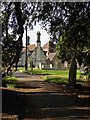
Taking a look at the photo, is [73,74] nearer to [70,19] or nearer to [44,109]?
[70,19]

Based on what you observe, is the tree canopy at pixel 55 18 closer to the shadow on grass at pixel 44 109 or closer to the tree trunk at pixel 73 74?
the shadow on grass at pixel 44 109

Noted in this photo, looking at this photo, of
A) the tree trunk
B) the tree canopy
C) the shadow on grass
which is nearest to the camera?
the shadow on grass

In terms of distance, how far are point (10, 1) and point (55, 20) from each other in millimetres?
5504

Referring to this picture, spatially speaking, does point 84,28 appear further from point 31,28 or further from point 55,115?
point 55,115

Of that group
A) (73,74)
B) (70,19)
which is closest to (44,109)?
(70,19)

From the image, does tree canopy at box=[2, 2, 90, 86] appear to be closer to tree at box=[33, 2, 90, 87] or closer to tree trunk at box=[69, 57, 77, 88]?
tree at box=[33, 2, 90, 87]

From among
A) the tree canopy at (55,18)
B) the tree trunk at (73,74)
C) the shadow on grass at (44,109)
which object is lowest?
the shadow on grass at (44,109)

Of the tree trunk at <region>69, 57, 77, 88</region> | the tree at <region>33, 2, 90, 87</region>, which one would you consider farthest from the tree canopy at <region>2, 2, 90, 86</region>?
the tree trunk at <region>69, 57, 77, 88</region>

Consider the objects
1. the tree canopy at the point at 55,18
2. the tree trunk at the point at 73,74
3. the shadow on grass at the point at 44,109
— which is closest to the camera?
the shadow on grass at the point at 44,109

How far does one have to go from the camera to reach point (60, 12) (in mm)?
21812

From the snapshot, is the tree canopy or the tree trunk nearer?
the tree canopy

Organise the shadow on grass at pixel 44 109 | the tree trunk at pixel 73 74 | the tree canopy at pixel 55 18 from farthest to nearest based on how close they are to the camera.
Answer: the tree trunk at pixel 73 74 < the tree canopy at pixel 55 18 < the shadow on grass at pixel 44 109

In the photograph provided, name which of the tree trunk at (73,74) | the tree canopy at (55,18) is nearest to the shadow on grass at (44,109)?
the tree canopy at (55,18)

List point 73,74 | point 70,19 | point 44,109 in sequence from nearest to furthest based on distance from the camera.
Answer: point 44,109
point 70,19
point 73,74
